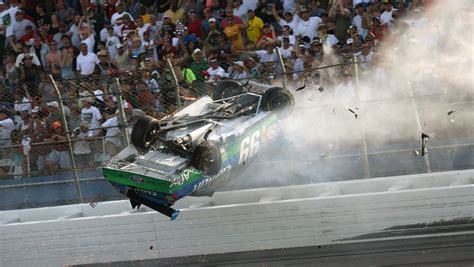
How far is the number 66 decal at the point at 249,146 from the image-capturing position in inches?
522

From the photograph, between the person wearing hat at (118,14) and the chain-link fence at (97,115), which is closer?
the chain-link fence at (97,115)

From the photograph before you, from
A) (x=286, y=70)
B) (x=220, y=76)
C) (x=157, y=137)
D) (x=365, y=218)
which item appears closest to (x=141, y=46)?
(x=220, y=76)

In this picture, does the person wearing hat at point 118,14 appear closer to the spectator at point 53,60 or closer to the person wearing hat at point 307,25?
the spectator at point 53,60

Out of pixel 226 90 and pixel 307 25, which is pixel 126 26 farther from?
pixel 226 90

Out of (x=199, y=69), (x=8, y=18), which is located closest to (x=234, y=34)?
(x=199, y=69)

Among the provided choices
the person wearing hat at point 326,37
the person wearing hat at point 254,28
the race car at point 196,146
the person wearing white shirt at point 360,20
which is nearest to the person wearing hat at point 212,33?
the person wearing hat at point 254,28

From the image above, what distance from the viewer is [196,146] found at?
1259 centimetres

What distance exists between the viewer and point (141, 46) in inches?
698

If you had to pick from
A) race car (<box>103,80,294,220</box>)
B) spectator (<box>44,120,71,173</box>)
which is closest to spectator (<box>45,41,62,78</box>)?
spectator (<box>44,120,71,173</box>)

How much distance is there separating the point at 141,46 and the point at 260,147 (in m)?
4.83

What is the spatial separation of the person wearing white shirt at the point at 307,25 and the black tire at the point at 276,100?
10.2 feet

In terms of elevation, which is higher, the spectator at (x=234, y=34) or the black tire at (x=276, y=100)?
the black tire at (x=276, y=100)

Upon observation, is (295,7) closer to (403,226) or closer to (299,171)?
(299,171)

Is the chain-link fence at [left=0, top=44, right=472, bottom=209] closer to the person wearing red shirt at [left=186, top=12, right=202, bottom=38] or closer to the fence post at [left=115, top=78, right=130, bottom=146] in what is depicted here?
the fence post at [left=115, top=78, right=130, bottom=146]
